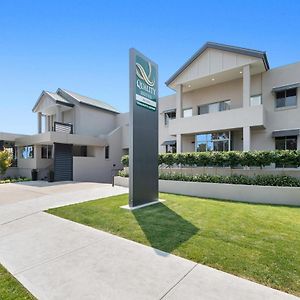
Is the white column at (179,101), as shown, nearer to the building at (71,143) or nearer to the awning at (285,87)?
the awning at (285,87)

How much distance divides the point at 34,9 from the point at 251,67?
13.6m

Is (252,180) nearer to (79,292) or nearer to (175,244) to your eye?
(175,244)

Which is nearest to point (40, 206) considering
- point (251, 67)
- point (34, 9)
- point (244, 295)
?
point (34, 9)

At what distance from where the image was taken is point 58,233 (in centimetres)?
605

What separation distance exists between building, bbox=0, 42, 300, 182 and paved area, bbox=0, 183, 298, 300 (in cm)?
1270

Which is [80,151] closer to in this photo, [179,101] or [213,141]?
[179,101]

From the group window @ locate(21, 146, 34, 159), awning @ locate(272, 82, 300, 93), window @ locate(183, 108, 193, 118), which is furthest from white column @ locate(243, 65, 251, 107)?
window @ locate(21, 146, 34, 159)

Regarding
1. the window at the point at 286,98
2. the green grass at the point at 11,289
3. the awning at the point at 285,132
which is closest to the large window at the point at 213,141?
the awning at the point at 285,132

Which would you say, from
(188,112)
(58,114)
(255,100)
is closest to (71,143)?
(58,114)

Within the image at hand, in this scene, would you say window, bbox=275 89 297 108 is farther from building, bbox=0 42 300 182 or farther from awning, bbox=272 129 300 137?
awning, bbox=272 129 300 137

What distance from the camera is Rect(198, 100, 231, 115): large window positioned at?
18.1 m

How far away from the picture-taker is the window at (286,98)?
15.1 meters

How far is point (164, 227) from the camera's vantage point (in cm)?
630

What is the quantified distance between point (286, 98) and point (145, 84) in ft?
37.0
